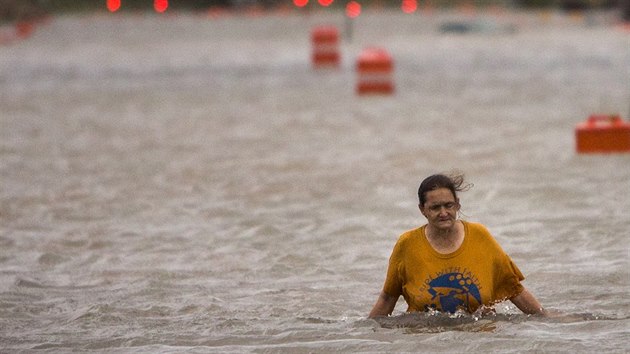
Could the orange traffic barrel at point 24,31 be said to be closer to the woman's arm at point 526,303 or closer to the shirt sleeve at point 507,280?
the woman's arm at point 526,303

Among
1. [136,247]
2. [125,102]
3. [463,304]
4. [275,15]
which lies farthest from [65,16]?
[463,304]

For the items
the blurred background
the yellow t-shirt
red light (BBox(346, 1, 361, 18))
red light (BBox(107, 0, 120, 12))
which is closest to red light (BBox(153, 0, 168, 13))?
the blurred background

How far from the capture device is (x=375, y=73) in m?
25.1

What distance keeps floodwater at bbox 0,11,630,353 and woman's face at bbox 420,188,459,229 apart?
0.66 metres

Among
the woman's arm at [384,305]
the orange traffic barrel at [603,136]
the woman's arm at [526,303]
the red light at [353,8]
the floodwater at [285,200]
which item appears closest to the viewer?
the woman's arm at [526,303]

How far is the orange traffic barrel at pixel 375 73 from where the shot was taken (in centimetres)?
2477

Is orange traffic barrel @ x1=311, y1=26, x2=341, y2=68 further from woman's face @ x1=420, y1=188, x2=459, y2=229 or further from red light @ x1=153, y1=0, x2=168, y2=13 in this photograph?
red light @ x1=153, y1=0, x2=168, y2=13

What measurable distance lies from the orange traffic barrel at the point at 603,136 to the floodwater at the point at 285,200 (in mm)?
227

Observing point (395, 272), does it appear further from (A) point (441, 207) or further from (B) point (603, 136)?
(B) point (603, 136)

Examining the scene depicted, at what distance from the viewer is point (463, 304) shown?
8.46m

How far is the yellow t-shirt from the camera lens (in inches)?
328

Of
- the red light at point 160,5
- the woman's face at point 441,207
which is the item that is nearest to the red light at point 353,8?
the red light at point 160,5

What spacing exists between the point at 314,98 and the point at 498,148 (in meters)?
7.53

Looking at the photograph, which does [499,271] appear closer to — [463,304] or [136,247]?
[463,304]
